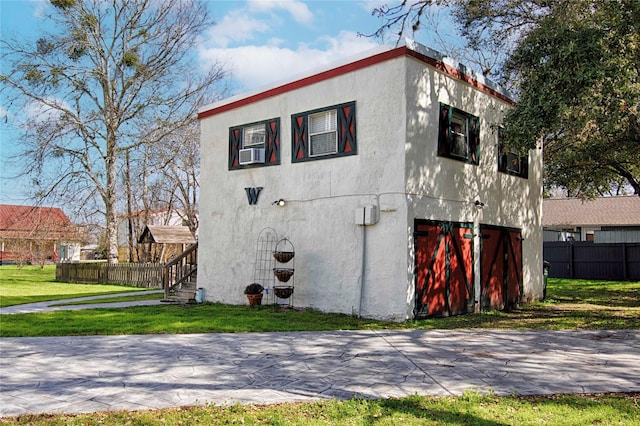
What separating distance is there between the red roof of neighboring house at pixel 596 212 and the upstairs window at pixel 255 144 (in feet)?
83.7

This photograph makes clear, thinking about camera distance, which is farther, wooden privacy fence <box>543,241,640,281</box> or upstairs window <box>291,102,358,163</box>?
wooden privacy fence <box>543,241,640,281</box>

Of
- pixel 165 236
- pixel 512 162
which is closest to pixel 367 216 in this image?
pixel 512 162

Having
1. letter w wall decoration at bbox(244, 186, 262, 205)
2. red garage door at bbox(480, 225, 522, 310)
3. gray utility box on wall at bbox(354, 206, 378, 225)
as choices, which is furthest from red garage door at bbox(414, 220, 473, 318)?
letter w wall decoration at bbox(244, 186, 262, 205)

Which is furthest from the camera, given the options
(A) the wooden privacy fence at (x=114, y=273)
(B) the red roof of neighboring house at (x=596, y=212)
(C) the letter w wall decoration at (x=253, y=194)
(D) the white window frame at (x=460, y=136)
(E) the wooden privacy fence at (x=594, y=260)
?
(B) the red roof of neighboring house at (x=596, y=212)

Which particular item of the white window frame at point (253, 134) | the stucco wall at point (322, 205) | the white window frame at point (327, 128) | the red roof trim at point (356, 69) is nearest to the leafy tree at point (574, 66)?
the red roof trim at point (356, 69)

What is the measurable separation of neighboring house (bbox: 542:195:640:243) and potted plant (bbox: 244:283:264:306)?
78.0ft

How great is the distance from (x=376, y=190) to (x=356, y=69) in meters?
2.66

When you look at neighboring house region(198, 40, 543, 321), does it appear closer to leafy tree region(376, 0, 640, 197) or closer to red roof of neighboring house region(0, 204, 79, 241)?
leafy tree region(376, 0, 640, 197)

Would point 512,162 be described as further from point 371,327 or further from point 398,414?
point 398,414

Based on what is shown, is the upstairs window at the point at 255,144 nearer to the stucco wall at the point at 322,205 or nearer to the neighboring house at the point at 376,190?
the neighboring house at the point at 376,190

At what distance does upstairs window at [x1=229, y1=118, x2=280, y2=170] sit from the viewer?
12.5m

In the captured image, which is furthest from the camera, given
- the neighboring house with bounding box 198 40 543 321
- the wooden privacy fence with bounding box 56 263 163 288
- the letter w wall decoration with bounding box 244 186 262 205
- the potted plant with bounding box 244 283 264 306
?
the wooden privacy fence with bounding box 56 263 163 288

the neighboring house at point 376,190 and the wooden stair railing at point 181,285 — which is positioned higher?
the neighboring house at point 376,190

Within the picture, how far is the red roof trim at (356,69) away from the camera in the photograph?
10.3 metres
